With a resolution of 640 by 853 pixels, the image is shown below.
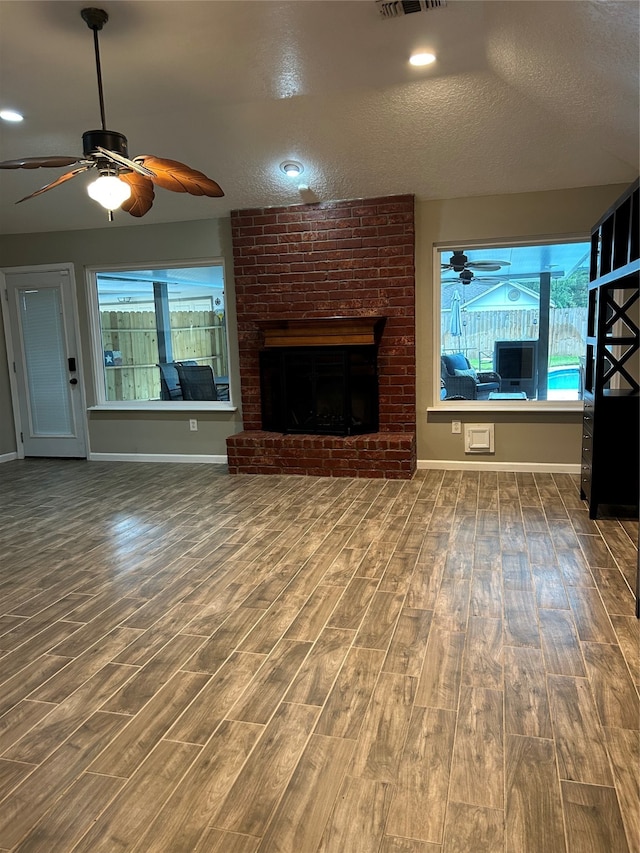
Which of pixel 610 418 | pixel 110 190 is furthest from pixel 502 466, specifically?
pixel 110 190

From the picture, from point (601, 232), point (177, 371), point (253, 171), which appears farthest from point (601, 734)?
point (177, 371)

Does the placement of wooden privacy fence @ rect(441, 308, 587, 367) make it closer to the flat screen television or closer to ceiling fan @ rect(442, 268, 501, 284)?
the flat screen television

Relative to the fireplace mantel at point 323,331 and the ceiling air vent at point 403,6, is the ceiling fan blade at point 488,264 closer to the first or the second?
the fireplace mantel at point 323,331

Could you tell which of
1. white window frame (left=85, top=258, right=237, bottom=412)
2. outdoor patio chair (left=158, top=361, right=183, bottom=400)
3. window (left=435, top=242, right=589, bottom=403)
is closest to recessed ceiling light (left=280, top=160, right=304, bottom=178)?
white window frame (left=85, top=258, right=237, bottom=412)

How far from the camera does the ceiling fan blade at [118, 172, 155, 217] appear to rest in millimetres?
3064

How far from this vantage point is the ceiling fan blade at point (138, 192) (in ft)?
10.1

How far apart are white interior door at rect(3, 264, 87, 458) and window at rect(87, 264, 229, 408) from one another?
0.31m

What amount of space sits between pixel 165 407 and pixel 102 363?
35.3 inches

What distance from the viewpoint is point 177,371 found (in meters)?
6.20

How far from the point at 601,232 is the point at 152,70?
119 inches

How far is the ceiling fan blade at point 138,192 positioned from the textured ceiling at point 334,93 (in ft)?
2.28

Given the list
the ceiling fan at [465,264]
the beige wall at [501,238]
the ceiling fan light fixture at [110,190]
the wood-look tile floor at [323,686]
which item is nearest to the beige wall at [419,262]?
the beige wall at [501,238]

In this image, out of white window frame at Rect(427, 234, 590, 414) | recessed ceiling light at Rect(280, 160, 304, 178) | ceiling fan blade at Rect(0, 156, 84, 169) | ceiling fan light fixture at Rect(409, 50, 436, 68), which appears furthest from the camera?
white window frame at Rect(427, 234, 590, 414)

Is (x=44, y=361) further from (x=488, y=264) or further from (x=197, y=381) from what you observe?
(x=488, y=264)
